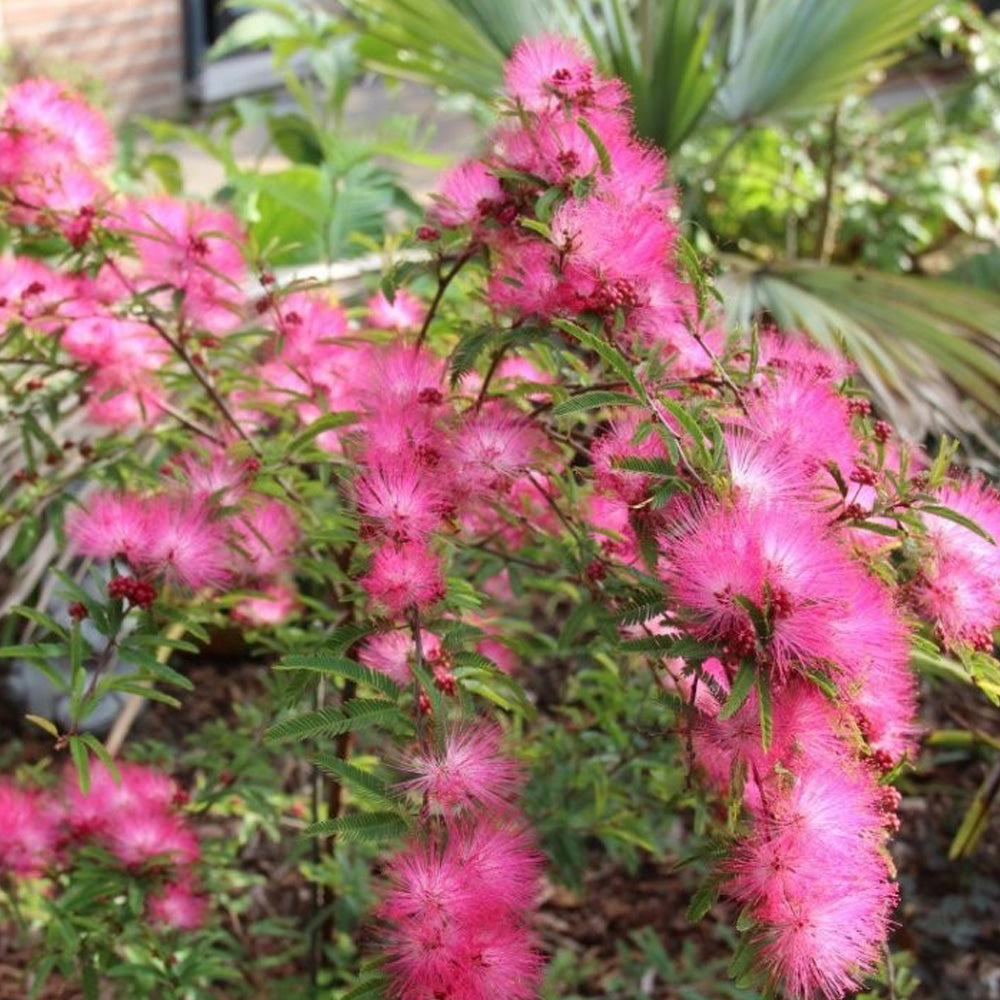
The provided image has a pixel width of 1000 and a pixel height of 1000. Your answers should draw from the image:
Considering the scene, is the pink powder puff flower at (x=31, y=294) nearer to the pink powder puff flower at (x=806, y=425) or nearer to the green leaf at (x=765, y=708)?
the pink powder puff flower at (x=806, y=425)

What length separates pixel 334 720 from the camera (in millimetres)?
841

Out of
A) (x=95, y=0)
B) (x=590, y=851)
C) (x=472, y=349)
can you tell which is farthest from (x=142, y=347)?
(x=95, y=0)

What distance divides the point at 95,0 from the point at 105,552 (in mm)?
4930

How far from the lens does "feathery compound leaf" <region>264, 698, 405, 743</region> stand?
2.73 ft

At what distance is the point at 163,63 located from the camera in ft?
18.5

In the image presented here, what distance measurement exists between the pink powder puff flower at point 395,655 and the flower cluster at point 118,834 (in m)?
0.40

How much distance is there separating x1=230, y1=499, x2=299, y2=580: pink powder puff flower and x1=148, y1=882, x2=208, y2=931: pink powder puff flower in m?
0.32

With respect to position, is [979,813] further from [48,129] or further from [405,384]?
[48,129]

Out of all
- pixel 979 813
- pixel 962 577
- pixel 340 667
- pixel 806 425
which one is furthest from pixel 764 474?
pixel 979 813

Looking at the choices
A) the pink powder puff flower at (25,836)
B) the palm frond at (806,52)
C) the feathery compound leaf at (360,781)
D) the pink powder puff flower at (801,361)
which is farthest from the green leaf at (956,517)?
the palm frond at (806,52)

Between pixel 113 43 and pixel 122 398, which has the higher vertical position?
pixel 122 398

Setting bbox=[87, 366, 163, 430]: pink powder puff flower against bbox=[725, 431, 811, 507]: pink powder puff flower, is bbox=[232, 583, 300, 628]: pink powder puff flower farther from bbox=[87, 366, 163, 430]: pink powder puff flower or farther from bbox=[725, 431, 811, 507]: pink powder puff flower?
bbox=[725, 431, 811, 507]: pink powder puff flower

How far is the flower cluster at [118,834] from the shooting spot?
1.20 meters

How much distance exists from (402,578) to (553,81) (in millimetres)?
419
